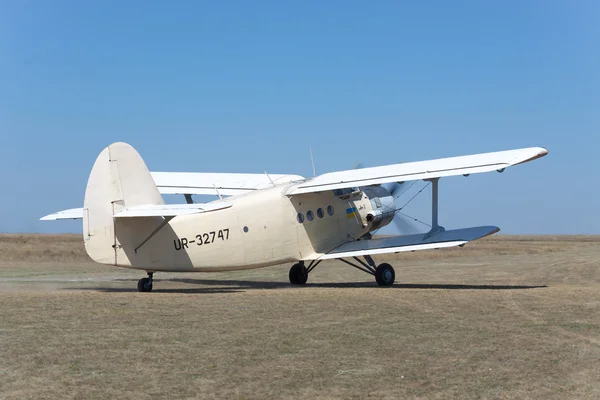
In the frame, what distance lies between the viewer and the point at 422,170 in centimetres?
1931

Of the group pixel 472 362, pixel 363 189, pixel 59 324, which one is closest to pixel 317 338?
pixel 472 362

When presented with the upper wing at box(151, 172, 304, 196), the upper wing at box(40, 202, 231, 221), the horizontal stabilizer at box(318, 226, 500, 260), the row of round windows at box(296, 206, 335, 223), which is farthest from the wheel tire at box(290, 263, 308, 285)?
the upper wing at box(40, 202, 231, 221)

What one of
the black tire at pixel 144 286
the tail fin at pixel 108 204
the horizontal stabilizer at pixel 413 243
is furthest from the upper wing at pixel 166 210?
the horizontal stabilizer at pixel 413 243

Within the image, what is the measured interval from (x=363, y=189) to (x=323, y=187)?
10.7 feet

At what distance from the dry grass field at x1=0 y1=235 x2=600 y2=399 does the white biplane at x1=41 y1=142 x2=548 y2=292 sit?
1.17 metres

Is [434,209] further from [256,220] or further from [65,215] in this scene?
[65,215]

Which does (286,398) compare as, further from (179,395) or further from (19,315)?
(19,315)

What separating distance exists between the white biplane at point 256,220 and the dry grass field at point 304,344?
1.17 meters

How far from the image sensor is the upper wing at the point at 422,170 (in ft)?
59.1

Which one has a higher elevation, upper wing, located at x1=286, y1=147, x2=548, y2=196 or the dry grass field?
upper wing, located at x1=286, y1=147, x2=548, y2=196

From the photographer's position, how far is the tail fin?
59.2 ft

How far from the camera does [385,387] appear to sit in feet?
26.9

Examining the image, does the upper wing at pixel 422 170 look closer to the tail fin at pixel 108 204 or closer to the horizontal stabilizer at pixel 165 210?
the horizontal stabilizer at pixel 165 210

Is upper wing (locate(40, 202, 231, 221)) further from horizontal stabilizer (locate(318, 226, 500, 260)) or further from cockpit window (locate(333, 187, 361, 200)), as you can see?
cockpit window (locate(333, 187, 361, 200))
